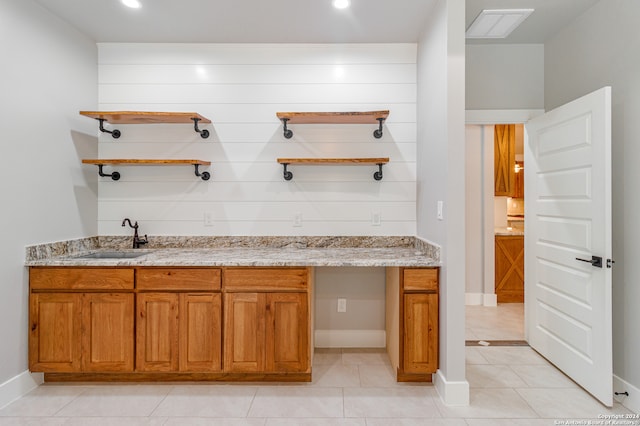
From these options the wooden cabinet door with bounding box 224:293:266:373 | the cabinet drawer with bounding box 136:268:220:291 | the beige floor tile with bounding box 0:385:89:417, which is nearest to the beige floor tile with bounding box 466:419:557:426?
the wooden cabinet door with bounding box 224:293:266:373

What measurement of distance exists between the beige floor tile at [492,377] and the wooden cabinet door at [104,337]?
2.46 metres

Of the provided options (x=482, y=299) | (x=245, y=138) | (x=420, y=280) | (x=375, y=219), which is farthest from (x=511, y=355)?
(x=245, y=138)

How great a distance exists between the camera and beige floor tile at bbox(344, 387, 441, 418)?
7.18 ft

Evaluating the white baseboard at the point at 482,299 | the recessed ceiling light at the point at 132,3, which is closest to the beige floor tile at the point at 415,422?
the white baseboard at the point at 482,299

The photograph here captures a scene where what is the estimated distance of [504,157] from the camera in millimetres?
4859

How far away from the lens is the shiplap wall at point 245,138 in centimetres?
311

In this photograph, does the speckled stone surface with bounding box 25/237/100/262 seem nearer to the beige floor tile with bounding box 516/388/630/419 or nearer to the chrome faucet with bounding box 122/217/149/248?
the chrome faucet with bounding box 122/217/149/248

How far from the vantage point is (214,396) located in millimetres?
2381

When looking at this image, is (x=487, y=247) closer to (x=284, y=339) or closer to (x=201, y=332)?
(x=284, y=339)

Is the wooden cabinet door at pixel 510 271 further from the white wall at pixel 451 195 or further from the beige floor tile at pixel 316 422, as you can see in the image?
the beige floor tile at pixel 316 422

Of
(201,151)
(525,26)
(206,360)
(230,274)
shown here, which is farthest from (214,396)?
(525,26)

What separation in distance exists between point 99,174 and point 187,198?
75cm

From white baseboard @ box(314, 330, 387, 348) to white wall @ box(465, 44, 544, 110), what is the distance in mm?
2248

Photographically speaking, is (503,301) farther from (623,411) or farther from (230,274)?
(230,274)
